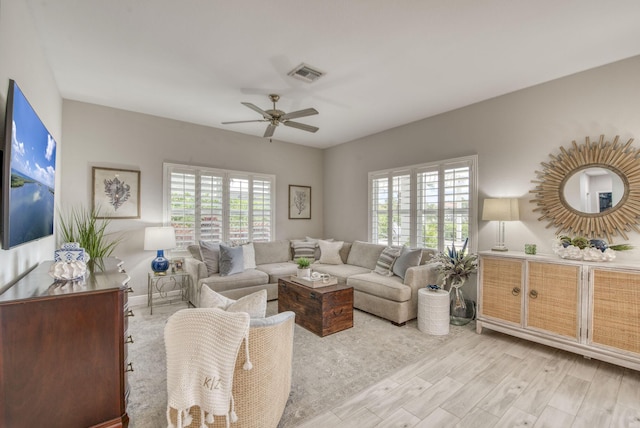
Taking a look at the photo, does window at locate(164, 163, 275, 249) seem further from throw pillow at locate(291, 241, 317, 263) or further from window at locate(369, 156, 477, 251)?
window at locate(369, 156, 477, 251)

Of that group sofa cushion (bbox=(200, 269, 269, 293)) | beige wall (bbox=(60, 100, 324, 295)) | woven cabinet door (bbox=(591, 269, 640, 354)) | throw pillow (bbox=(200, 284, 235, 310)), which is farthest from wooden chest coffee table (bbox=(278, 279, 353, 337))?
beige wall (bbox=(60, 100, 324, 295))

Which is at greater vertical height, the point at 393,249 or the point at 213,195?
the point at 213,195

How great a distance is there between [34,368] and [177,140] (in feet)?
12.5

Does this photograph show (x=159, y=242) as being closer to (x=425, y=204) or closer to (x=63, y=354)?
(x=63, y=354)

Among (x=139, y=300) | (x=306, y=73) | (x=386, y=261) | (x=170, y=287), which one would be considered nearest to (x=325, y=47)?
(x=306, y=73)

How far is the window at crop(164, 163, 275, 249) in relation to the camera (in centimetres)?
463

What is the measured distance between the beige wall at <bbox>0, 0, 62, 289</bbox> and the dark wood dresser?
272 mm

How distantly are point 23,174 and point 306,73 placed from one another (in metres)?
2.41

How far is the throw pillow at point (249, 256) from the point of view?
4.64 meters

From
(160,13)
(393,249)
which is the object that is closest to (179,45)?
(160,13)

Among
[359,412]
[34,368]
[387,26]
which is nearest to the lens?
[34,368]

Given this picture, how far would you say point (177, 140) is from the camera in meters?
4.68

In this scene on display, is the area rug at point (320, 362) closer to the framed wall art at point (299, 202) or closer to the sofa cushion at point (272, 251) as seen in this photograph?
the sofa cushion at point (272, 251)

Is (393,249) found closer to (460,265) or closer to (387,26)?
(460,265)
